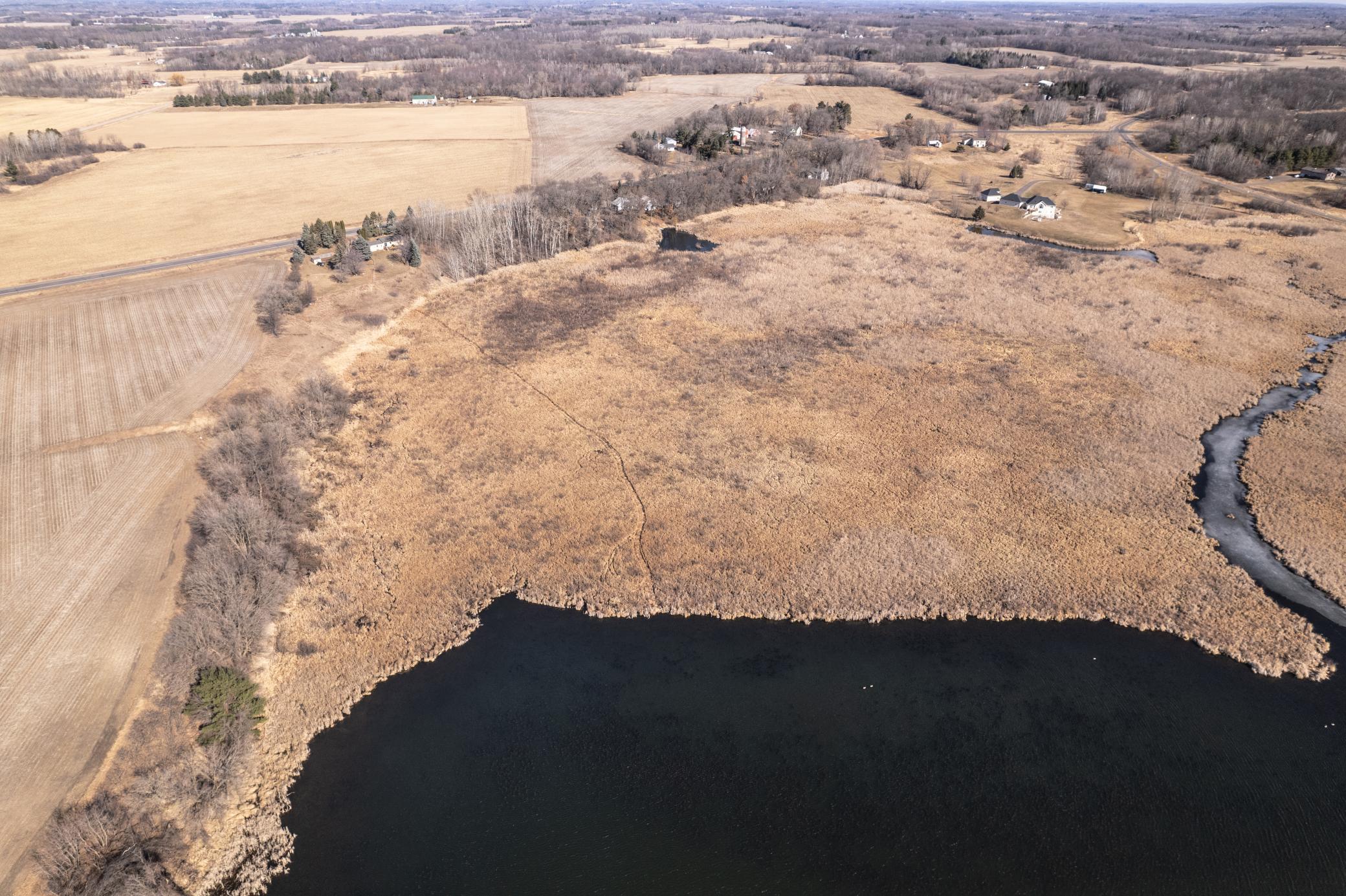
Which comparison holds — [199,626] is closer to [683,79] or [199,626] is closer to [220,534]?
[220,534]

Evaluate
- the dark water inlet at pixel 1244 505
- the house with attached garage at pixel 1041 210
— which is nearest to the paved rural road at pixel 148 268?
the dark water inlet at pixel 1244 505

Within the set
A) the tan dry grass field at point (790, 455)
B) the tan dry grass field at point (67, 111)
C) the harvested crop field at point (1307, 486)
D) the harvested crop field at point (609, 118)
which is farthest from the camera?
the tan dry grass field at point (67, 111)

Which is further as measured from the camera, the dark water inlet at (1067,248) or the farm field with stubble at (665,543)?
the dark water inlet at (1067,248)

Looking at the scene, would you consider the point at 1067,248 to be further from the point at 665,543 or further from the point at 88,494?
the point at 88,494

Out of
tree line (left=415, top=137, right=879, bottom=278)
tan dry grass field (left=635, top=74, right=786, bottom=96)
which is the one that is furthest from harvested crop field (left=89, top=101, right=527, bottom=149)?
tree line (left=415, top=137, right=879, bottom=278)

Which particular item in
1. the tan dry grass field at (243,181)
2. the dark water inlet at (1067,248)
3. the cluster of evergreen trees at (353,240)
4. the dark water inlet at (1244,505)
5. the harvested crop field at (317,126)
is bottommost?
the dark water inlet at (1244,505)

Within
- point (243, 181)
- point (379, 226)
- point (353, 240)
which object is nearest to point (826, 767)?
point (379, 226)

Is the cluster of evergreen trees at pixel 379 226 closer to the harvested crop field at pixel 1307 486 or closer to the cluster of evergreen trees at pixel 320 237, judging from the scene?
the cluster of evergreen trees at pixel 320 237
